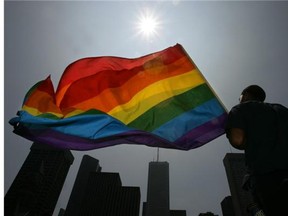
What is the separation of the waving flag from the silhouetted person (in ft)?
5.41

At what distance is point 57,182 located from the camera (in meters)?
158

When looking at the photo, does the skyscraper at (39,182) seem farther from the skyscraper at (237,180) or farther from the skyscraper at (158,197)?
the skyscraper at (237,180)

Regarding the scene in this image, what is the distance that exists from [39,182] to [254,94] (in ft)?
543

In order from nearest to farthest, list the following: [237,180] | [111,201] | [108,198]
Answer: [111,201] → [108,198] → [237,180]

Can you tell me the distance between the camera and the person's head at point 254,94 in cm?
401

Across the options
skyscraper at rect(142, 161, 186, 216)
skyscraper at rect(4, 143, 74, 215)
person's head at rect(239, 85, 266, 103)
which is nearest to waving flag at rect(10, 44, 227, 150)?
person's head at rect(239, 85, 266, 103)

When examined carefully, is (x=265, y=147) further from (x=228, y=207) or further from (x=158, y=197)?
(x=158, y=197)

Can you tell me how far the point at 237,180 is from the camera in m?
160

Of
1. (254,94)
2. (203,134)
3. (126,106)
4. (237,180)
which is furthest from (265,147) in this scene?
(237,180)

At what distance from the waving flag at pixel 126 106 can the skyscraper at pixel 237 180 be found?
14968 centimetres

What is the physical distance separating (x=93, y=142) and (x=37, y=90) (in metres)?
2.14

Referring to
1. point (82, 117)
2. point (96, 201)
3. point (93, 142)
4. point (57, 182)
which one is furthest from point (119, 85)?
point (57, 182)

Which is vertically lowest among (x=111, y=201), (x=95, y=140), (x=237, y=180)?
(x=95, y=140)

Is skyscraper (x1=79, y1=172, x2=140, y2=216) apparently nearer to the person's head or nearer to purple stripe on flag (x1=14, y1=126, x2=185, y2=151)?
purple stripe on flag (x1=14, y1=126, x2=185, y2=151)
